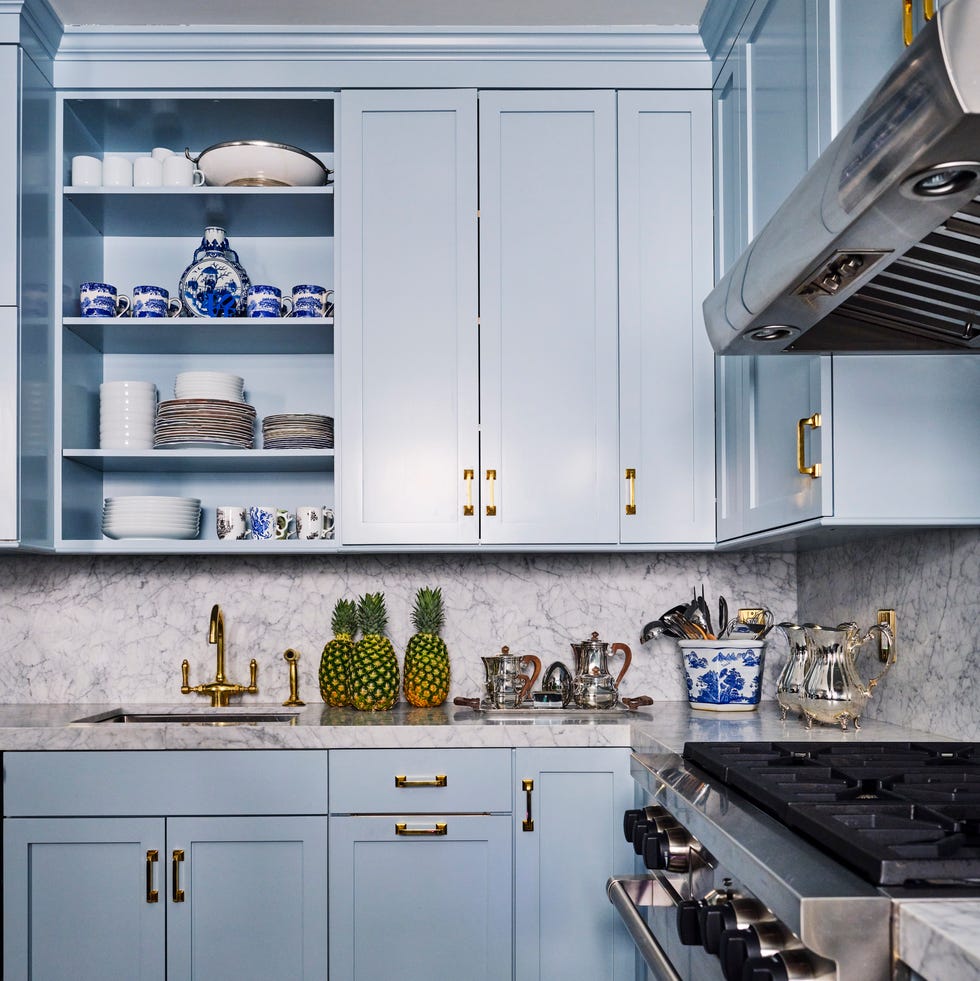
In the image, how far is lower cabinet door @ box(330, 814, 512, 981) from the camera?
87.1 inches

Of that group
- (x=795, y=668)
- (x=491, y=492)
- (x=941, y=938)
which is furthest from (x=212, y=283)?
(x=941, y=938)

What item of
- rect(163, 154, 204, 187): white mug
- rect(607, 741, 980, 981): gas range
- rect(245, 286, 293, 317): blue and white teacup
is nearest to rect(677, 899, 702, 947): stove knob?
rect(607, 741, 980, 981): gas range

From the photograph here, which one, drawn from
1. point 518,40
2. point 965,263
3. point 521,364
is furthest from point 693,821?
point 518,40

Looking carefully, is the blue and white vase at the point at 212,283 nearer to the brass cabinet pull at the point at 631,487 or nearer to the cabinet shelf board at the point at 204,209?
the cabinet shelf board at the point at 204,209

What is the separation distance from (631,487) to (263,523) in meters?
0.93

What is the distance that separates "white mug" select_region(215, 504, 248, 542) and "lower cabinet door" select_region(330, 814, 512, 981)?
0.78 metres

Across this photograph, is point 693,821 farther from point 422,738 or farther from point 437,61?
point 437,61

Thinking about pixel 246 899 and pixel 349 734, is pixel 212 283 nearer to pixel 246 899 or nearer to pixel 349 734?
pixel 349 734

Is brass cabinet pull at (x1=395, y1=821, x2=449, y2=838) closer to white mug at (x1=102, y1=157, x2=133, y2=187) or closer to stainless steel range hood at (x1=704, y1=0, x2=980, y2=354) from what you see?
stainless steel range hood at (x1=704, y1=0, x2=980, y2=354)

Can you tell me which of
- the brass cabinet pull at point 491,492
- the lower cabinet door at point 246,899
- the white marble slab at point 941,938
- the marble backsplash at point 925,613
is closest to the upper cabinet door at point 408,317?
the brass cabinet pull at point 491,492

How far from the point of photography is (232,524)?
265cm

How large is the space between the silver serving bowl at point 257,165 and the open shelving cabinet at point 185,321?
2.2 inches

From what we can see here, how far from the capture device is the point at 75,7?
251cm

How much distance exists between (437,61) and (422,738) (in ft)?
5.39
